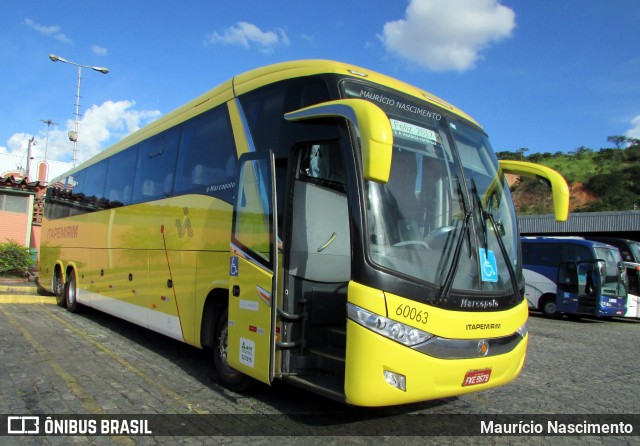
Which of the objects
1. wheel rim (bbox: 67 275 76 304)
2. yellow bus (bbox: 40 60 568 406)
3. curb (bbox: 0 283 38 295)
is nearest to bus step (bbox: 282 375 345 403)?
yellow bus (bbox: 40 60 568 406)

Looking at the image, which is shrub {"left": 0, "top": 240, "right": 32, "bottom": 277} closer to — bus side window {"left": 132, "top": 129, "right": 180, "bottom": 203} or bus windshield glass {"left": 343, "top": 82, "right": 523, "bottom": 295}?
bus side window {"left": 132, "top": 129, "right": 180, "bottom": 203}

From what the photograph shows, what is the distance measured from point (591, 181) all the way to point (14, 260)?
65.1m

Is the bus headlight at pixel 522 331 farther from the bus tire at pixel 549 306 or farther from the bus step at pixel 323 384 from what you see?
the bus tire at pixel 549 306

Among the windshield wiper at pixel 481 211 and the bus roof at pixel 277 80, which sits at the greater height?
the bus roof at pixel 277 80

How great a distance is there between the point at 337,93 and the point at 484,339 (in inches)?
104

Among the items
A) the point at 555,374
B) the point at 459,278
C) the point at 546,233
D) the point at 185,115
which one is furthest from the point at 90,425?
the point at 546,233

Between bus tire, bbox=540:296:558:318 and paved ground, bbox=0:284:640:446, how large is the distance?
30.2 feet

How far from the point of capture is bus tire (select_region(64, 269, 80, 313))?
11664 mm

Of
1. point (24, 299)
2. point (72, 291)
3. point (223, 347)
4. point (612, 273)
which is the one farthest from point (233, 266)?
point (612, 273)

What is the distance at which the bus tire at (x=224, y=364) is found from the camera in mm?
5629

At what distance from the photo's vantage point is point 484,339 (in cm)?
457

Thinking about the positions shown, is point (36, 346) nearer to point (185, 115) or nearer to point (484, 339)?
point (185, 115)

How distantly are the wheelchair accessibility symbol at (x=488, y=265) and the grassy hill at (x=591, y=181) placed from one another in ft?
183

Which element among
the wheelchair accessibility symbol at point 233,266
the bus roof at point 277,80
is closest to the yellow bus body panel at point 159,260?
the wheelchair accessibility symbol at point 233,266
